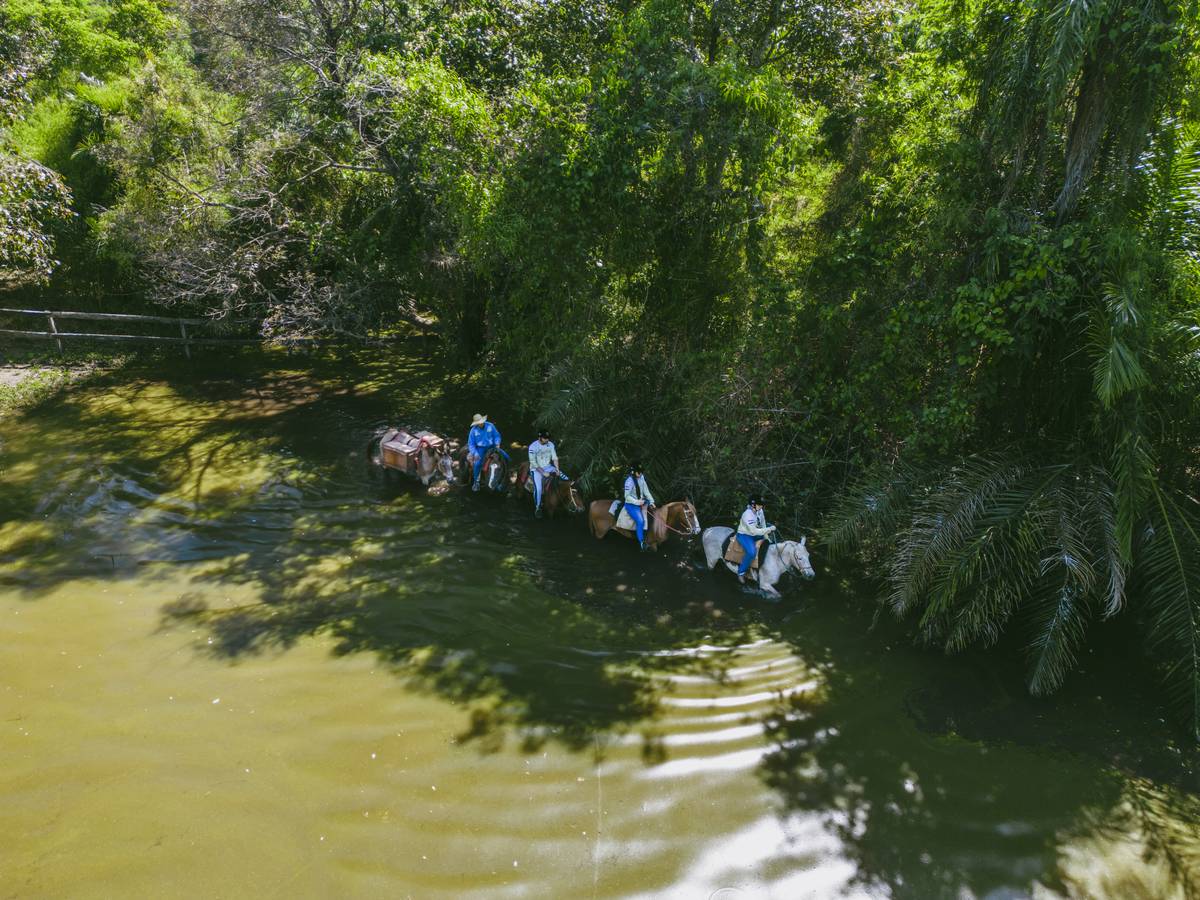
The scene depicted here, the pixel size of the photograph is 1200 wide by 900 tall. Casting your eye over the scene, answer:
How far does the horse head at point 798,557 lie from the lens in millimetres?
8320

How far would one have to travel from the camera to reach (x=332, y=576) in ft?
28.3

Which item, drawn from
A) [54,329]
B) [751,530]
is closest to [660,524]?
[751,530]

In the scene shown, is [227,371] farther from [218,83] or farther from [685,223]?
[685,223]

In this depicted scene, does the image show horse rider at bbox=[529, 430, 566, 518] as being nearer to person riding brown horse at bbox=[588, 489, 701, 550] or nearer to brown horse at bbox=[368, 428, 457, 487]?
person riding brown horse at bbox=[588, 489, 701, 550]

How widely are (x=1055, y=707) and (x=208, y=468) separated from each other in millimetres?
12141

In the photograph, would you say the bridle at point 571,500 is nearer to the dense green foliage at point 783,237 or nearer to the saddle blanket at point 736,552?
the dense green foliage at point 783,237

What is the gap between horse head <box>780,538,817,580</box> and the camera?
832cm

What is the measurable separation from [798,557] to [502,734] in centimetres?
411

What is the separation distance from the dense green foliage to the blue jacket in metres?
0.95

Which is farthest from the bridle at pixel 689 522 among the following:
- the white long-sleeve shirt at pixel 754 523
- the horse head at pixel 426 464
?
the horse head at pixel 426 464

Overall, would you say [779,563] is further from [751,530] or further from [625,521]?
[625,521]

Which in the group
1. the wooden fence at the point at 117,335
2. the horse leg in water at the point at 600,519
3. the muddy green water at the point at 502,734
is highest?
the wooden fence at the point at 117,335

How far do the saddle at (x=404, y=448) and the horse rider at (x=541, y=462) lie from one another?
1842 mm

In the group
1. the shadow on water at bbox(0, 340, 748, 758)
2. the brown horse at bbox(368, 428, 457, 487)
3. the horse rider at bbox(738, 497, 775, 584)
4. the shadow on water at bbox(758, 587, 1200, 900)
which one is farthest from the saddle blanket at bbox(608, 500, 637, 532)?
the brown horse at bbox(368, 428, 457, 487)
